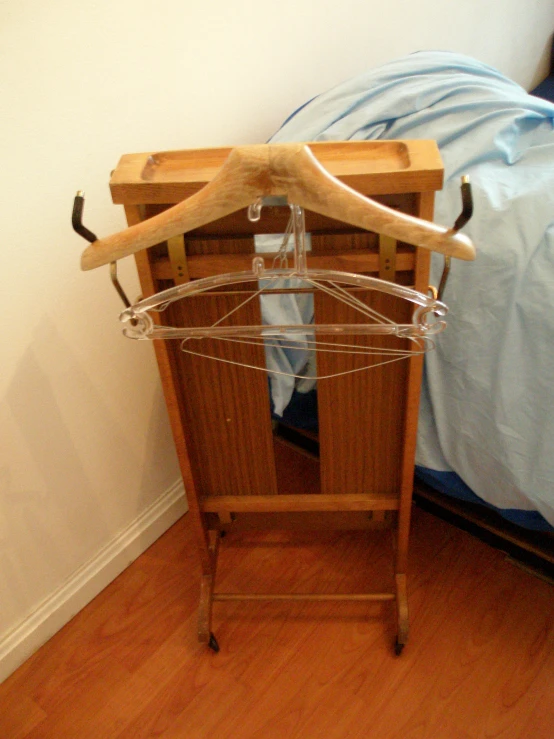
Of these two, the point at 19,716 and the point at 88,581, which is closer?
the point at 19,716

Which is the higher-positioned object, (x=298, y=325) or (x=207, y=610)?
(x=298, y=325)

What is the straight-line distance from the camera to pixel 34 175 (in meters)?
0.92

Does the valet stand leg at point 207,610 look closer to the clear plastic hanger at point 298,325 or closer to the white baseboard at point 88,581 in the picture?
the white baseboard at point 88,581

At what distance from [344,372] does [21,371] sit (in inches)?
24.2

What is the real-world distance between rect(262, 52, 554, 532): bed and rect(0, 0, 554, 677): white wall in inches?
8.6

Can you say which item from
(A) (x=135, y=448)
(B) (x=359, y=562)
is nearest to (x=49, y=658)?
(A) (x=135, y=448)

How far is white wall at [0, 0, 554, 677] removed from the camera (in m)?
0.91

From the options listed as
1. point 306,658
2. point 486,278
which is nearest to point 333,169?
point 486,278

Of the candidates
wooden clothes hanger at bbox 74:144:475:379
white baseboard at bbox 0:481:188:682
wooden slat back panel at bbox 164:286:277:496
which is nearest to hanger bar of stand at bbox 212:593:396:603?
wooden slat back panel at bbox 164:286:277:496

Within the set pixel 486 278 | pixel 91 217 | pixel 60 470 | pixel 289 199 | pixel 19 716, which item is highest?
pixel 289 199

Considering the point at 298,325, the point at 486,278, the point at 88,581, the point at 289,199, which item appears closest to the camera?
the point at 289,199

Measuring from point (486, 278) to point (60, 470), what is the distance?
955 mm

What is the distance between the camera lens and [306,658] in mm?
1189

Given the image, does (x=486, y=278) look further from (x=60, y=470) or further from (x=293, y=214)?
(x=60, y=470)
